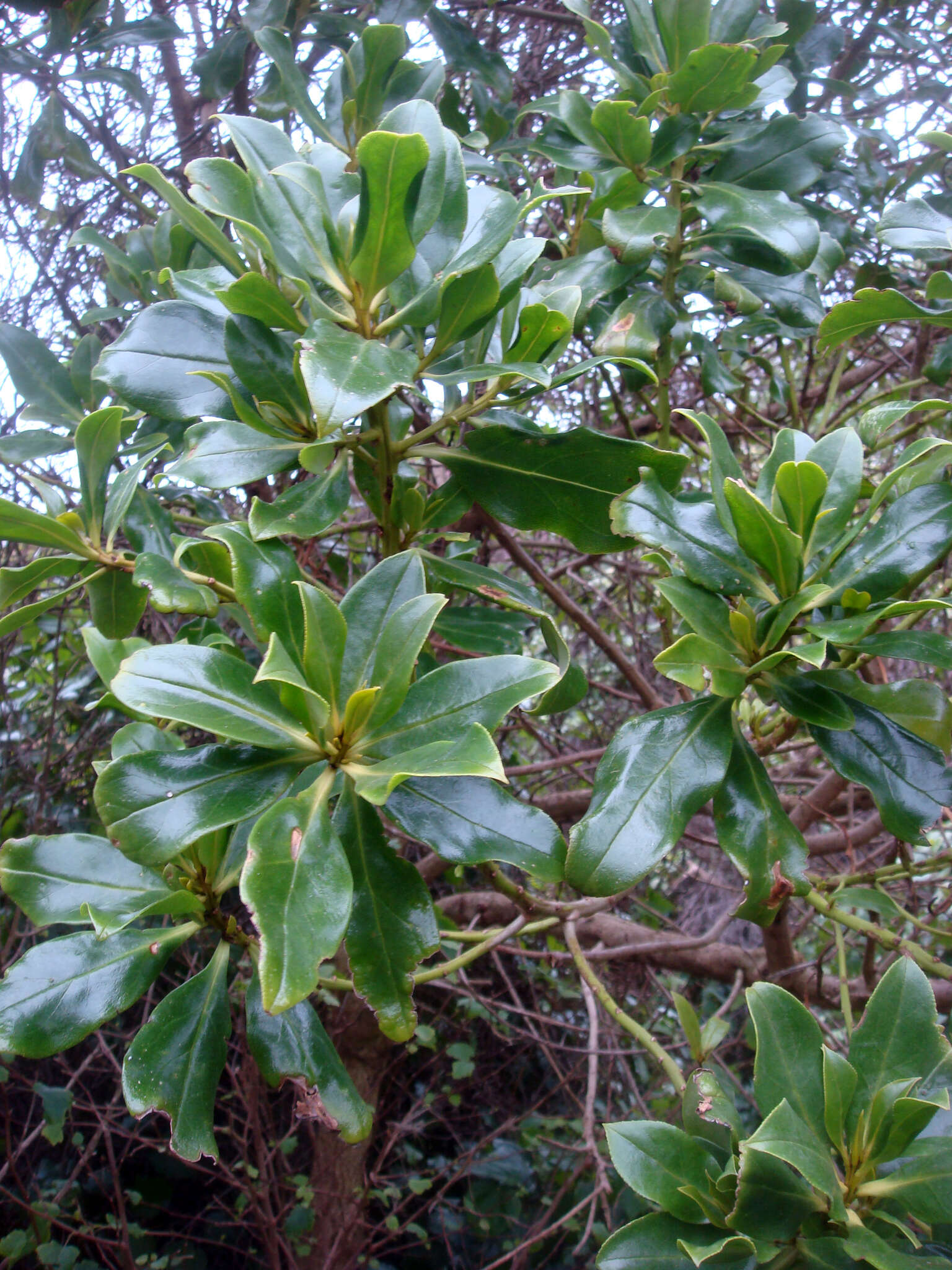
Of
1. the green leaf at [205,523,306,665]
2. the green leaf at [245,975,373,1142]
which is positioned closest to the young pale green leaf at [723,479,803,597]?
the green leaf at [205,523,306,665]

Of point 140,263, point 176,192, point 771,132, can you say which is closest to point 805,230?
point 771,132

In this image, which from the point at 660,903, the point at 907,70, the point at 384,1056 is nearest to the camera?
the point at 384,1056

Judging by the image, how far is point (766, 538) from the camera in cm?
80

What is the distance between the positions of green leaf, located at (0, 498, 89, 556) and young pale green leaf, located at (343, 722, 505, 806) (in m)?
0.49

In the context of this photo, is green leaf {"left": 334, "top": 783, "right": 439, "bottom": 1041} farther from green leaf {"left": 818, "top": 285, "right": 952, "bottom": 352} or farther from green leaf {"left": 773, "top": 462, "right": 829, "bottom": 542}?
green leaf {"left": 818, "top": 285, "right": 952, "bottom": 352}

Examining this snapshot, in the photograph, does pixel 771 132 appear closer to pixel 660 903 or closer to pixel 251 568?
pixel 251 568

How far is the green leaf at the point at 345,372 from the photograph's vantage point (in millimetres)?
644

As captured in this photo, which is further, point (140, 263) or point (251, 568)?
point (140, 263)

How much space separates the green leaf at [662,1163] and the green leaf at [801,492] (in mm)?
636

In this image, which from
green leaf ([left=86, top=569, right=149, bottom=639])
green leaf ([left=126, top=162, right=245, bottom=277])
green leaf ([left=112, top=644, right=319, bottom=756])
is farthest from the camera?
green leaf ([left=86, top=569, right=149, bottom=639])

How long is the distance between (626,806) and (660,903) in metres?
1.88

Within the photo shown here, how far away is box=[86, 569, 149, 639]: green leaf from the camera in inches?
40.7

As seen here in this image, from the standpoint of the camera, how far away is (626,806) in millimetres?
776

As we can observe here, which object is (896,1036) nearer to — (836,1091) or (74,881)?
(836,1091)
